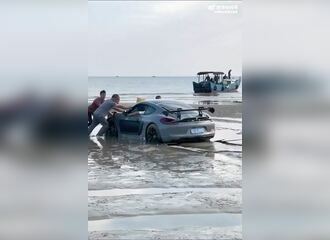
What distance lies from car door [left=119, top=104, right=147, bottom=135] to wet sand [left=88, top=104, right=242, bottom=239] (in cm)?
11

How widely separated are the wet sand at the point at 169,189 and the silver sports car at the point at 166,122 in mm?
56

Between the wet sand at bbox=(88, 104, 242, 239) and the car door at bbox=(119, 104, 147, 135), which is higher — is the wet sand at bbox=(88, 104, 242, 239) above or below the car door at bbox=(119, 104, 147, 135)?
below

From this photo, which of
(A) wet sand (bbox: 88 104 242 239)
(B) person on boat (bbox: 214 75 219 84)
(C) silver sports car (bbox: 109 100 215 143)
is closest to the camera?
(A) wet sand (bbox: 88 104 242 239)

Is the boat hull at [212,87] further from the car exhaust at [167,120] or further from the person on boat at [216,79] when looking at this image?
the car exhaust at [167,120]

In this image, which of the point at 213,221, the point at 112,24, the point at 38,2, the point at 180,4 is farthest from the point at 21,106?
the point at 213,221

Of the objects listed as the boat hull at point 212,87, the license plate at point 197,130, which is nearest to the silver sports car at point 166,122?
the license plate at point 197,130

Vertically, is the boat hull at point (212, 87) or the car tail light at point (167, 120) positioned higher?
the boat hull at point (212, 87)

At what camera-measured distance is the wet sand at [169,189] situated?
1.94 meters

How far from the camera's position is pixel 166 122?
7.64 ft

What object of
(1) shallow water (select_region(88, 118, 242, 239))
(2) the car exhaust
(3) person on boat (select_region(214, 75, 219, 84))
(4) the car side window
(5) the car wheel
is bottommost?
(1) shallow water (select_region(88, 118, 242, 239))

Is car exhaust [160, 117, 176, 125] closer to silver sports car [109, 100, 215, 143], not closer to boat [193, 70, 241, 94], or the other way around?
silver sports car [109, 100, 215, 143]

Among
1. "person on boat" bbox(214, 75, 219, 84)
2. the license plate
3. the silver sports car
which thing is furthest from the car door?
"person on boat" bbox(214, 75, 219, 84)

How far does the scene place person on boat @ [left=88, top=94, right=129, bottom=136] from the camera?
6.38ft

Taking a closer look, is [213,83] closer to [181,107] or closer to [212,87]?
[212,87]
